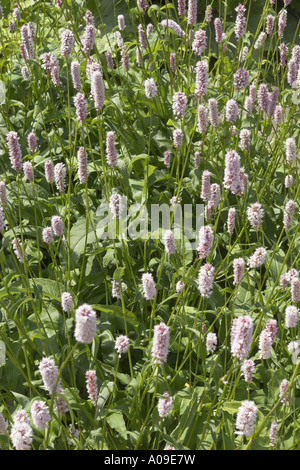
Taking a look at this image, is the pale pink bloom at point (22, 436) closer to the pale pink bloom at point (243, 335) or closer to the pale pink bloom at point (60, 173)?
the pale pink bloom at point (243, 335)

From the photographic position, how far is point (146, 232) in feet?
6.49

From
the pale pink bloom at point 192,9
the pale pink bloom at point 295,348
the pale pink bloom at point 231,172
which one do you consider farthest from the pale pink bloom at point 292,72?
the pale pink bloom at point 295,348

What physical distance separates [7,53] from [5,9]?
0.54 metres

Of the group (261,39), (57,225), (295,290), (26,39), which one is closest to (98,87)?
(57,225)

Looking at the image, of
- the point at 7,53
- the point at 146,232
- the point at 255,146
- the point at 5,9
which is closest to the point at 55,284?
the point at 146,232

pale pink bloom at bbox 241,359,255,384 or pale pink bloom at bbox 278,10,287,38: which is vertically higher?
pale pink bloom at bbox 278,10,287,38

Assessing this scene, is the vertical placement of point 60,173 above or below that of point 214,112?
below

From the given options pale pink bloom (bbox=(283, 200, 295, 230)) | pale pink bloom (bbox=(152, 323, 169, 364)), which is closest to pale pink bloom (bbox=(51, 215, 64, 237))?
pale pink bloom (bbox=(152, 323, 169, 364))

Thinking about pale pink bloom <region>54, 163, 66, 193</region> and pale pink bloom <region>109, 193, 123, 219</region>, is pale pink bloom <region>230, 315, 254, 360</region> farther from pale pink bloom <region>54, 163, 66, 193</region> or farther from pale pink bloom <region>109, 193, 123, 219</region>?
pale pink bloom <region>54, 163, 66, 193</region>

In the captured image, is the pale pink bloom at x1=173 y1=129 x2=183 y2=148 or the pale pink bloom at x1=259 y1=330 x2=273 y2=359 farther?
the pale pink bloom at x1=173 y1=129 x2=183 y2=148

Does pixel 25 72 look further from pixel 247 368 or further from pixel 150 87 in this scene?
pixel 247 368

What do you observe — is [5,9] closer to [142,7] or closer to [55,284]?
[142,7]

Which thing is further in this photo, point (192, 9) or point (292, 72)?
point (292, 72)

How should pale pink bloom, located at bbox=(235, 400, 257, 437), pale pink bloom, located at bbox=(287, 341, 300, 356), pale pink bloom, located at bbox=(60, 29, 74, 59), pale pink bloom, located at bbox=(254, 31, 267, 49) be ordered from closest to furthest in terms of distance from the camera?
pale pink bloom, located at bbox=(235, 400, 257, 437), pale pink bloom, located at bbox=(287, 341, 300, 356), pale pink bloom, located at bbox=(60, 29, 74, 59), pale pink bloom, located at bbox=(254, 31, 267, 49)
